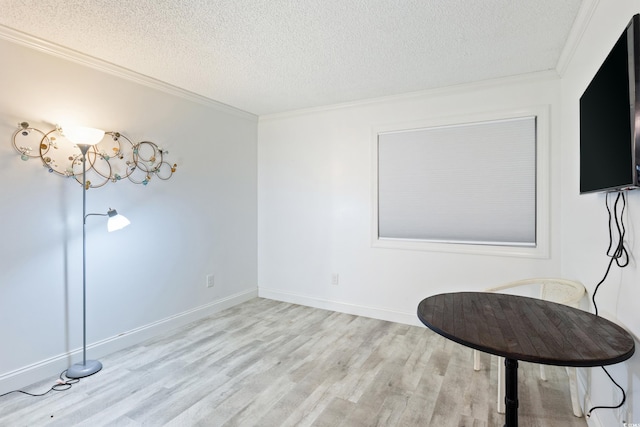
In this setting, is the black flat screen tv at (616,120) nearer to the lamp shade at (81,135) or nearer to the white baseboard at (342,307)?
the white baseboard at (342,307)

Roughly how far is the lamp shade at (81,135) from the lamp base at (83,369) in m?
1.65

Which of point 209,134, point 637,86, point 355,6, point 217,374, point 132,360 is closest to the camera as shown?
point 637,86

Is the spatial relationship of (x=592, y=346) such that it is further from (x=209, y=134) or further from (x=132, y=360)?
(x=209, y=134)

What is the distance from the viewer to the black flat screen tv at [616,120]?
1128mm

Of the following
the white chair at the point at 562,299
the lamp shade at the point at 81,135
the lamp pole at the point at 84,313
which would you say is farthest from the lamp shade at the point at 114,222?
the white chair at the point at 562,299

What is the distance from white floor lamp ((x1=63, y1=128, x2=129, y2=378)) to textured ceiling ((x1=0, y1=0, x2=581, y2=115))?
26.3 inches

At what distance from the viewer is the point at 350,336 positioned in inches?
120

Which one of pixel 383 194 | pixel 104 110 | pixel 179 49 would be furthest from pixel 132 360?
pixel 383 194

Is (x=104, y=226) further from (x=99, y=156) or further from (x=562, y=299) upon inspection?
(x=562, y=299)

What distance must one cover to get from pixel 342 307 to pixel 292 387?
1.60 m

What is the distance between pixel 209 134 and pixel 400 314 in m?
2.88

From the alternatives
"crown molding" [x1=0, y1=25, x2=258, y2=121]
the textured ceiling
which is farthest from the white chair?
"crown molding" [x1=0, y1=25, x2=258, y2=121]

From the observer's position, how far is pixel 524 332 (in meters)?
1.29

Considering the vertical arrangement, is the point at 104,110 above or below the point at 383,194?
above
